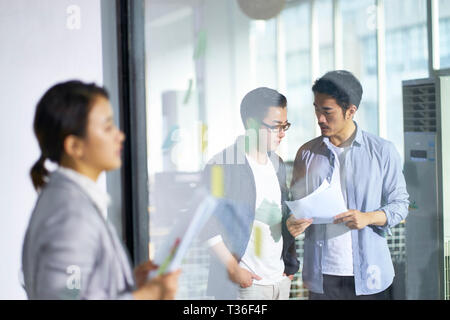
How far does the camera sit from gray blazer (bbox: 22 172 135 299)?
2406 mm

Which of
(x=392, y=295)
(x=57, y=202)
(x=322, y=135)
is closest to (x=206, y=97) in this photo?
(x=322, y=135)

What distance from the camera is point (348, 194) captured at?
2.69 m

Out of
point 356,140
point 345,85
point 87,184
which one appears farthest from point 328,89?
point 87,184

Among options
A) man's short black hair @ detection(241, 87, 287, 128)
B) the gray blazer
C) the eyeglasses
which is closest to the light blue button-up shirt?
the eyeglasses

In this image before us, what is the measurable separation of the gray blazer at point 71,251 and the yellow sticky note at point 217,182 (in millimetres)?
448

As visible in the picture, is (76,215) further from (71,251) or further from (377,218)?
(377,218)

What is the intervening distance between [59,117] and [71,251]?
0.50m

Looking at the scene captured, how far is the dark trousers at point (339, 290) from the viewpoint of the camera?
2.71 m

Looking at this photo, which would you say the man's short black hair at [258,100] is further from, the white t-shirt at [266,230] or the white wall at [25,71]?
the white wall at [25,71]

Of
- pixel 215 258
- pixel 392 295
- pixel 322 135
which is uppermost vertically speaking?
pixel 322 135

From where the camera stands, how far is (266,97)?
268cm
